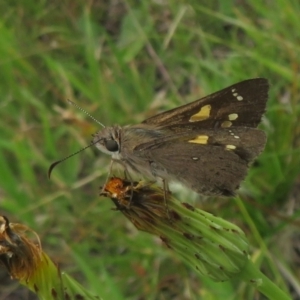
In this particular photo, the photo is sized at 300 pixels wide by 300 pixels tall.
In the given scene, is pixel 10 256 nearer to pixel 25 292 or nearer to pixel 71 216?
pixel 71 216

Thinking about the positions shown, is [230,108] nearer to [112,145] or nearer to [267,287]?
[112,145]

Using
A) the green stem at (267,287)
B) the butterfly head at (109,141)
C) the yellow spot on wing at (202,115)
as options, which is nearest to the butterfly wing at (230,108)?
the yellow spot on wing at (202,115)

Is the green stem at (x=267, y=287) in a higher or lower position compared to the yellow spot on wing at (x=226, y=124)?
lower

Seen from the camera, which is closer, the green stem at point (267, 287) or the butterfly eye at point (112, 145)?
the green stem at point (267, 287)

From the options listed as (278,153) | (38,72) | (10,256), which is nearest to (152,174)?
(10,256)

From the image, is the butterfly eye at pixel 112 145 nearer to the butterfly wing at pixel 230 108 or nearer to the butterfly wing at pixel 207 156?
the butterfly wing at pixel 207 156

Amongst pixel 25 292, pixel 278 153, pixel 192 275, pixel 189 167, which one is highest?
pixel 189 167
